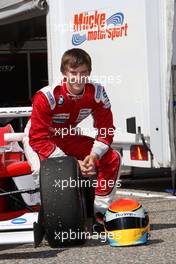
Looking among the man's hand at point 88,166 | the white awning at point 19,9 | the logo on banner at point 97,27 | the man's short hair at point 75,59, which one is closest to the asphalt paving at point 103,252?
the man's hand at point 88,166

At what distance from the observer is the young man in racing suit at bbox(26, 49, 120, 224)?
19.1ft

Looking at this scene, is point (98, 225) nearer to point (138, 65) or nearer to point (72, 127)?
point (72, 127)

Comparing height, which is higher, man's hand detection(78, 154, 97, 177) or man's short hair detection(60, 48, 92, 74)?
man's short hair detection(60, 48, 92, 74)

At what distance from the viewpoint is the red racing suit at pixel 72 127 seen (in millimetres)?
5816

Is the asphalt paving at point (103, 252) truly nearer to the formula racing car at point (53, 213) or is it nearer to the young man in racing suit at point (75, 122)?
the formula racing car at point (53, 213)

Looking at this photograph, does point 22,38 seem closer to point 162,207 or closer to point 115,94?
point 115,94

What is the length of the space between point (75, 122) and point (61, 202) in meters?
0.97

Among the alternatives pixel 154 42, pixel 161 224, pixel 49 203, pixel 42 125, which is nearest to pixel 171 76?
pixel 154 42

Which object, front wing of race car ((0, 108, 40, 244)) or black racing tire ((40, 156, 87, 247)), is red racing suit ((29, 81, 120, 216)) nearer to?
front wing of race car ((0, 108, 40, 244))

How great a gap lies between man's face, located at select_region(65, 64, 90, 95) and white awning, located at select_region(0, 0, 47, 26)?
4041mm

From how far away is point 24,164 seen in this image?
615 centimetres

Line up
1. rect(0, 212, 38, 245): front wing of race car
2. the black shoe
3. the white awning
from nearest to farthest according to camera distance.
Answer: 1. rect(0, 212, 38, 245): front wing of race car
2. the black shoe
3. the white awning

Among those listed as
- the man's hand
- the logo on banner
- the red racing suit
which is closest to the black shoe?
the red racing suit

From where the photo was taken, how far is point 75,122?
6.07 metres
